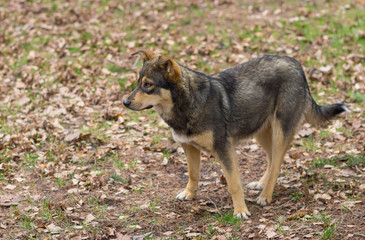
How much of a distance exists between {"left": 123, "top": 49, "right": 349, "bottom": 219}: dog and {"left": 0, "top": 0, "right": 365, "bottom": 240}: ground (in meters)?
0.53

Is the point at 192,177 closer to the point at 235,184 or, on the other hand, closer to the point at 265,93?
the point at 235,184

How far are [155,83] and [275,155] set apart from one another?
2153mm

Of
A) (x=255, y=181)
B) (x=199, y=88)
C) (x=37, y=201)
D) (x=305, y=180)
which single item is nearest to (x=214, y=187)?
(x=255, y=181)

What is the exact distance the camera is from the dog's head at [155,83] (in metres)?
5.59

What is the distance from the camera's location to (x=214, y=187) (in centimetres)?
697

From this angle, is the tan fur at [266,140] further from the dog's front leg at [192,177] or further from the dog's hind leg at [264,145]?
the dog's front leg at [192,177]

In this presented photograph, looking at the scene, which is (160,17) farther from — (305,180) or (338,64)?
(305,180)

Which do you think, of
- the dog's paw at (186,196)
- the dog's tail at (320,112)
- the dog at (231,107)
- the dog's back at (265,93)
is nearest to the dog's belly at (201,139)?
the dog at (231,107)

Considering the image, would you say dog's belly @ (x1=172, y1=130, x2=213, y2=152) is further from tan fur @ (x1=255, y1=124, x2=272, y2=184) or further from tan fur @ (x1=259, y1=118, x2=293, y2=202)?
tan fur @ (x1=255, y1=124, x2=272, y2=184)

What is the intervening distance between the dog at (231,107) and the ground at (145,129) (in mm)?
527

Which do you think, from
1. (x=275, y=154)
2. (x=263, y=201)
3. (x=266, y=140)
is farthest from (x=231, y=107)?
(x=263, y=201)

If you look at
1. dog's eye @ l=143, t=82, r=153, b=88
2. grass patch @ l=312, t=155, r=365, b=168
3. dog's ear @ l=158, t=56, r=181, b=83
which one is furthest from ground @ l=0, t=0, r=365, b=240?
dog's ear @ l=158, t=56, r=181, b=83

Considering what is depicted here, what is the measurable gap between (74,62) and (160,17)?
12.1 feet

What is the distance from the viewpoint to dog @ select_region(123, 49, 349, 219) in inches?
224
